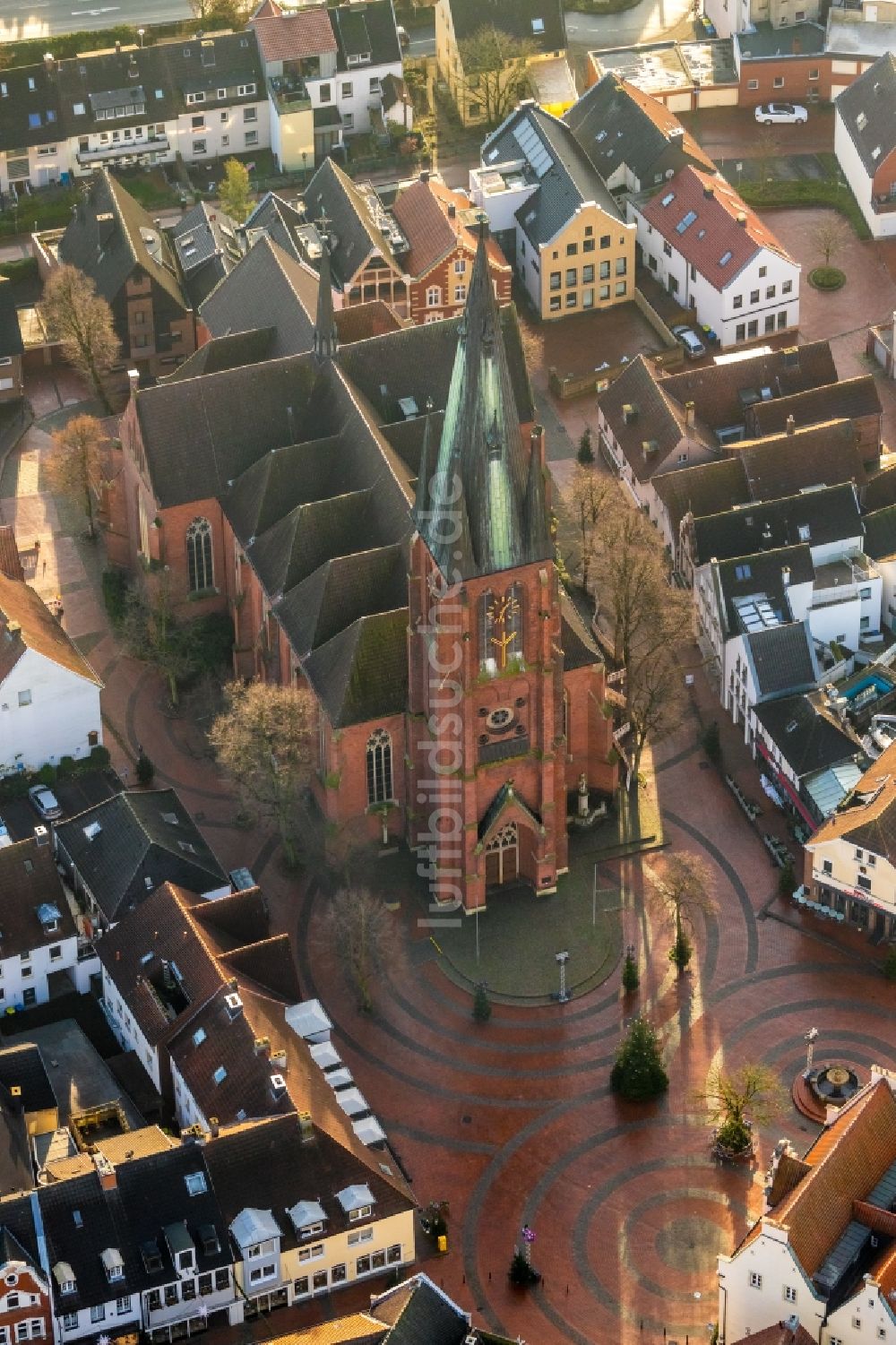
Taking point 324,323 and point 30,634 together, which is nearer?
point 30,634

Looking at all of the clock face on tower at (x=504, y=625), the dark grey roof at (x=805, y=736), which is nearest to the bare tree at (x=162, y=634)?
the clock face on tower at (x=504, y=625)

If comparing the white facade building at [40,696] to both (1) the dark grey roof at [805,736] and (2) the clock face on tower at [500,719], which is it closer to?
(2) the clock face on tower at [500,719]

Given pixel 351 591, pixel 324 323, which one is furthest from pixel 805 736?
pixel 324 323

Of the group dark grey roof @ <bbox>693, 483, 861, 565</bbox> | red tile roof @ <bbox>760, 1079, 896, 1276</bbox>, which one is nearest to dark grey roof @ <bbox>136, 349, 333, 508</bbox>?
Answer: dark grey roof @ <bbox>693, 483, 861, 565</bbox>

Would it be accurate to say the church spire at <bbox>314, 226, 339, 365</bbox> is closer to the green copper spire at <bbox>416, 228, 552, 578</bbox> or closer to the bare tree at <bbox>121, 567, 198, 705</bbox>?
the bare tree at <bbox>121, 567, 198, 705</bbox>

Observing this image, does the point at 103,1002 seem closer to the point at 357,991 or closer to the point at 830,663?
the point at 357,991

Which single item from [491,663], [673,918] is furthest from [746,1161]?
[491,663]

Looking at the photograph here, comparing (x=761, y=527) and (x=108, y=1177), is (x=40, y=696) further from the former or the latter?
(x=761, y=527)
